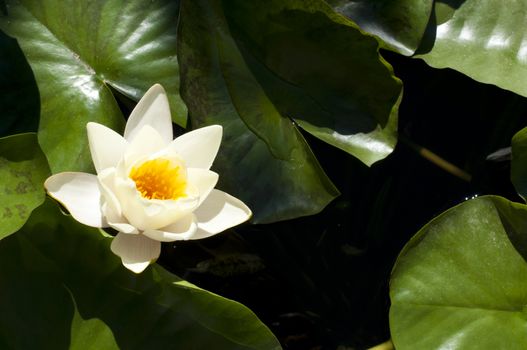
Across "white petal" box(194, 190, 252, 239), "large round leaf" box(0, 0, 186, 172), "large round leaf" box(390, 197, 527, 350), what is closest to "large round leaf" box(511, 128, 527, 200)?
"large round leaf" box(390, 197, 527, 350)

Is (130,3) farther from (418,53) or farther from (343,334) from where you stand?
(343,334)

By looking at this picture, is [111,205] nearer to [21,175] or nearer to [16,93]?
[21,175]

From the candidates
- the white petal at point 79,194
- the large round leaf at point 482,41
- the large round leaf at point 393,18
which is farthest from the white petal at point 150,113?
the large round leaf at point 482,41

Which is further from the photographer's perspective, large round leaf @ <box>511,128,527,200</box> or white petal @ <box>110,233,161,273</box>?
large round leaf @ <box>511,128,527,200</box>

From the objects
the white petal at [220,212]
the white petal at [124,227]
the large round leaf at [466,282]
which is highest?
the white petal at [124,227]

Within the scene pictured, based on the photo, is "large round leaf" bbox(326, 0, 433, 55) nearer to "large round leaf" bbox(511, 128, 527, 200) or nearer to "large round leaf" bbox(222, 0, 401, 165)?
"large round leaf" bbox(222, 0, 401, 165)

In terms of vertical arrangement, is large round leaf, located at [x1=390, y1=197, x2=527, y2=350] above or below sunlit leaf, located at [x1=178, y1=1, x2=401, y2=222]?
→ below

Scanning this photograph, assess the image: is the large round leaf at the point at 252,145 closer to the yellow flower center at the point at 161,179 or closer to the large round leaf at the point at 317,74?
the large round leaf at the point at 317,74
